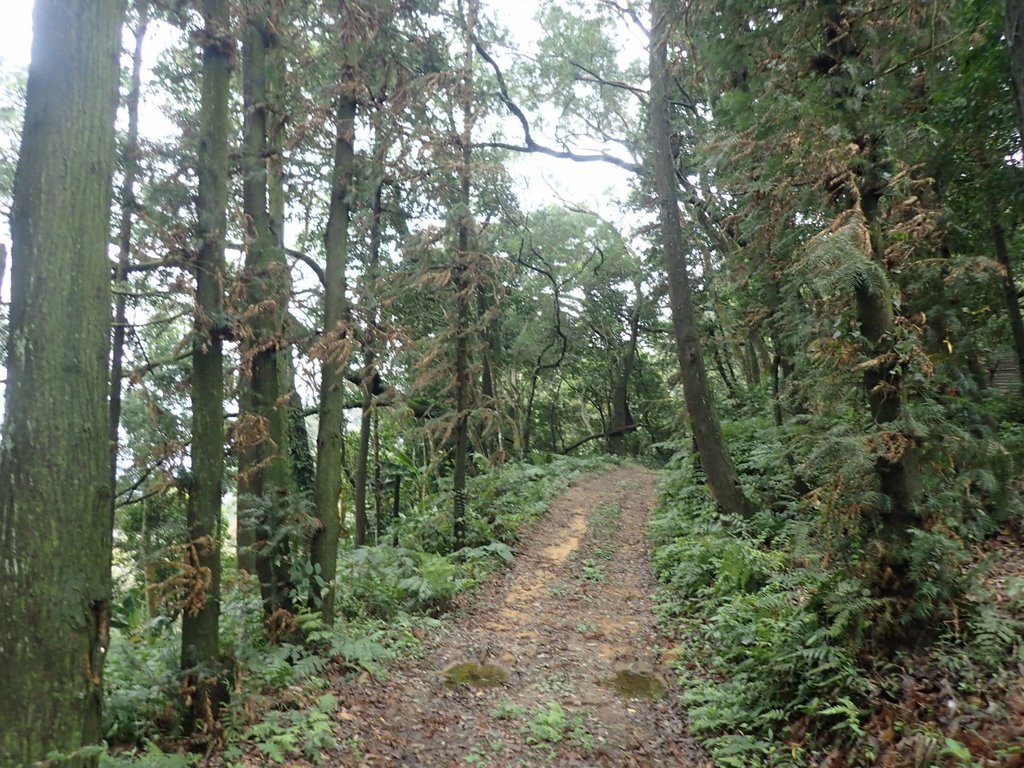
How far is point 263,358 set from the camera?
22.1 ft

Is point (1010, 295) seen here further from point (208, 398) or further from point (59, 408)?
point (59, 408)

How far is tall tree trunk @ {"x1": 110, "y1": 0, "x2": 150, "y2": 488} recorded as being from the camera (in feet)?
18.2

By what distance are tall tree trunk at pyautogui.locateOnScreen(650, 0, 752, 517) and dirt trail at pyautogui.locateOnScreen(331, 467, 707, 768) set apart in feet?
6.88

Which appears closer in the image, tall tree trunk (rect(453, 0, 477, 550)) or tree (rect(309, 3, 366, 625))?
tree (rect(309, 3, 366, 625))

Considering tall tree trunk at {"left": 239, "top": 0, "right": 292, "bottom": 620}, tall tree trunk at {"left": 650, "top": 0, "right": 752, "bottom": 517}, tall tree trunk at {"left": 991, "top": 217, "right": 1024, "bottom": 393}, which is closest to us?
tall tree trunk at {"left": 239, "top": 0, "right": 292, "bottom": 620}

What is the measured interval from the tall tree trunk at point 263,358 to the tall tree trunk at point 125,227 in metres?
1.07

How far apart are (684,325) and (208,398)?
8748mm

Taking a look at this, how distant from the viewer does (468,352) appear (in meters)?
11.6

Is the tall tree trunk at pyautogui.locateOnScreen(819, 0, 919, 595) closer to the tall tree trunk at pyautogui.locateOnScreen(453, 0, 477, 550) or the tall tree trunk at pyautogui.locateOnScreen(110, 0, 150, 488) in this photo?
the tall tree trunk at pyautogui.locateOnScreen(110, 0, 150, 488)

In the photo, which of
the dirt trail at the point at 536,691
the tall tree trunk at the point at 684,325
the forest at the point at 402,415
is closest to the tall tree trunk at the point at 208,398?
the forest at the point at 402,415

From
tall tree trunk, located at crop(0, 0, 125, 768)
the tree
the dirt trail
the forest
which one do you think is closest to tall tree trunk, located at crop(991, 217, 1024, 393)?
Answer: the forest

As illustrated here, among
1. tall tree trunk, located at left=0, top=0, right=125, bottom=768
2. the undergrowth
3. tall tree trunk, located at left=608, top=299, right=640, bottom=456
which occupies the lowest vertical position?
the undergrowth

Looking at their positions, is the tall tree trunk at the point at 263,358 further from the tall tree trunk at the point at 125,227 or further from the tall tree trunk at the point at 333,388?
the tall tree trunk at the point at 125,227

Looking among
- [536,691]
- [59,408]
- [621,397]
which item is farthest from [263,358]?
[621,397]
